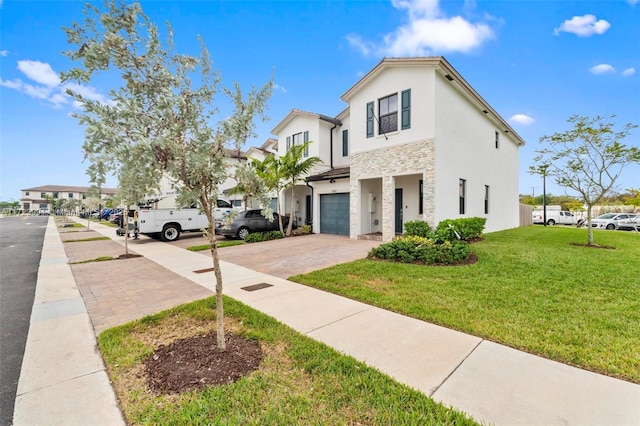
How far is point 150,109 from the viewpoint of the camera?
2.67 m

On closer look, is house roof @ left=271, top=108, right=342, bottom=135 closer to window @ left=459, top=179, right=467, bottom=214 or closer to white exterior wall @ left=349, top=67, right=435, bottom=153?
white exterior wall @ left=349, top=67, right=435, bottom=153

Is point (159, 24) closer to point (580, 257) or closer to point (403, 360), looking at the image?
point (403, 360)

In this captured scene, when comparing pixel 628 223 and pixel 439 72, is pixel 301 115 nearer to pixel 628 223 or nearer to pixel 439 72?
pixel 439 72

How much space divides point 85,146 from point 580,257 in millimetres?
11855

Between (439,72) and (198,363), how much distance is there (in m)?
12.3

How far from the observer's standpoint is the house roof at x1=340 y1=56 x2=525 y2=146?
34.5 feet

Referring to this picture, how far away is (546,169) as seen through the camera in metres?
11.9

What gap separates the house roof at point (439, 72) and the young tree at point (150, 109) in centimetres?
1014

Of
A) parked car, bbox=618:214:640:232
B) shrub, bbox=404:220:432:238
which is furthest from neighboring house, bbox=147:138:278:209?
parked car, bbox=618:214:640:232

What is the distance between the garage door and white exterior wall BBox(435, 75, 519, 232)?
5152 mm

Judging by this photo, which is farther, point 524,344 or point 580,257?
point 580,257

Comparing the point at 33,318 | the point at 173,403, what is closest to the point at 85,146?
the point at 173,403

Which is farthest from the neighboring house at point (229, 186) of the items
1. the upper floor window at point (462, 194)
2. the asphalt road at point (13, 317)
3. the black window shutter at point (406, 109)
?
the upper floor window at point (462, 194)

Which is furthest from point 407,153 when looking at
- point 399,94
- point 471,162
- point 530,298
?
point 530,298
